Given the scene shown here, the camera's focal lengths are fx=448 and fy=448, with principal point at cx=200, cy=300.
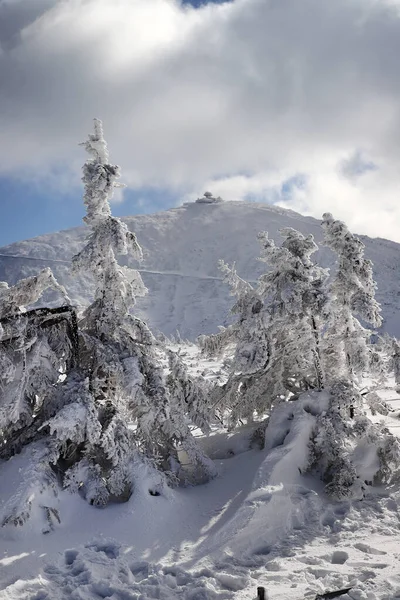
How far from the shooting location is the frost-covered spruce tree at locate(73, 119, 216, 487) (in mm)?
9664

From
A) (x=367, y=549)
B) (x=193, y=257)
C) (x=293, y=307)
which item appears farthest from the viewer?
(x=193, y=257)

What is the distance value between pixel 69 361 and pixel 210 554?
4.87 metres

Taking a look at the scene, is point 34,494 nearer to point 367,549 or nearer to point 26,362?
point 26,362

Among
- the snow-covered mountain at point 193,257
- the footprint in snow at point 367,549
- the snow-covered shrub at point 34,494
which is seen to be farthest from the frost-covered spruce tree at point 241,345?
the snow-covered mountain at point 193,257

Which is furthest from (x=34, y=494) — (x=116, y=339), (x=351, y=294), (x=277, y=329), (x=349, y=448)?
(x=351, y=294)

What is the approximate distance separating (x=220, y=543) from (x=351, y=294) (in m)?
6.07

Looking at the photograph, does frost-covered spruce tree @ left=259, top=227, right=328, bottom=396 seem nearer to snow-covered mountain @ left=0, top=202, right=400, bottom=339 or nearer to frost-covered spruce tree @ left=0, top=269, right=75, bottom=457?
frost-covered spruce tree @ left=0, top=269, right=75, bottom=457

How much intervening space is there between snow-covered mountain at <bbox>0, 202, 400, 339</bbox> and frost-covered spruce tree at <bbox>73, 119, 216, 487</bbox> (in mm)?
98890

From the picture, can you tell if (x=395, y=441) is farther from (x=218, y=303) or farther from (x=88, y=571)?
(x=218, y=303)

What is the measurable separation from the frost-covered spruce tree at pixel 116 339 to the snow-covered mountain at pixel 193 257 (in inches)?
3893

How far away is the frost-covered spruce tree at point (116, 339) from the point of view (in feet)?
31.7

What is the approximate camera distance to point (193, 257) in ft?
538

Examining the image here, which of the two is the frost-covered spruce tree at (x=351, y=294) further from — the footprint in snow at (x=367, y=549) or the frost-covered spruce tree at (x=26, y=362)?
the frost-covered spruce tree at (x=26, y=362)

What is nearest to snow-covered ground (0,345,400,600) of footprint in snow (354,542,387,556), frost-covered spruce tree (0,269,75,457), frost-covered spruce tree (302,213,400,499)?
footprint in snow (354,542,387,556)
